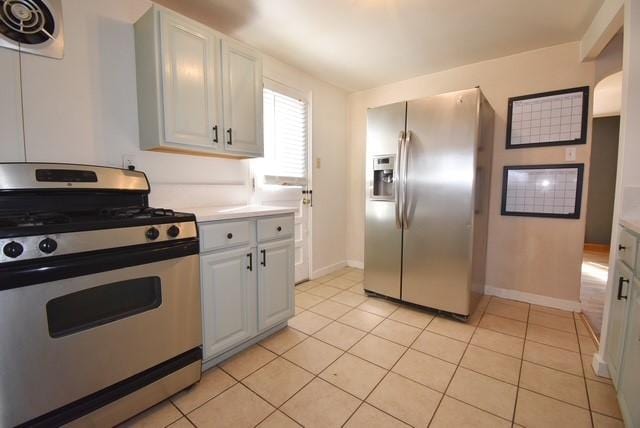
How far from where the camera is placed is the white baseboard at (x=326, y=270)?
3424 millimetres

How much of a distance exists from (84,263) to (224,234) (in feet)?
2.26

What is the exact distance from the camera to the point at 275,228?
2.06 meters

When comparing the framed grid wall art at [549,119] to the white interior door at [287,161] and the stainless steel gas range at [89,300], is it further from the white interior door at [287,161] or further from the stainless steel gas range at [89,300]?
the stainless steel gas range at [89,300]

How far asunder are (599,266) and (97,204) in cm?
578

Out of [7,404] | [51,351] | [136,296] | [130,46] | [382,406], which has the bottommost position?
[382,406]

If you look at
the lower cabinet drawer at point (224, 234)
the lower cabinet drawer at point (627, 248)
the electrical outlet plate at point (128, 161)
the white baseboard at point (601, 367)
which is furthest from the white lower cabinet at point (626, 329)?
the electrical outlet plate at point (128, 161)

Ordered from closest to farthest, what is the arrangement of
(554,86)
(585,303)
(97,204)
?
(97,204), (554,86), (585,303)

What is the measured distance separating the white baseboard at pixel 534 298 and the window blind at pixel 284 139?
2308 mm

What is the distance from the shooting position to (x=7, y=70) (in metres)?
1.42

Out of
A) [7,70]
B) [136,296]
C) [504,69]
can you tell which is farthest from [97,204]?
[504,69]

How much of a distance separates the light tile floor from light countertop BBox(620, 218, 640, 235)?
0.91 metres

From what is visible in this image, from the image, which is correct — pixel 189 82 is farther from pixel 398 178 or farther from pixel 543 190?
pixel 543 190

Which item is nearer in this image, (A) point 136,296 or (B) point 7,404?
(B) point 7,404

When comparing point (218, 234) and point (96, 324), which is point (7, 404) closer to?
point (96, 324)
